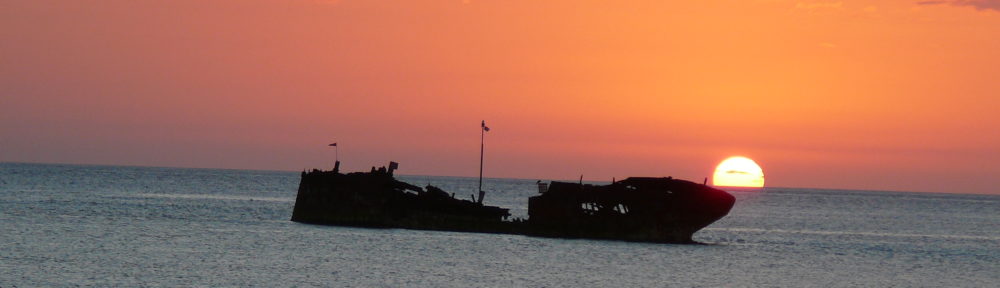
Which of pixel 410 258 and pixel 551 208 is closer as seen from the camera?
pixel 410 258

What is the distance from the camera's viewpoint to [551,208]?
7694cm

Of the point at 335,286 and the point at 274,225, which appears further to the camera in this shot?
the point at 274,225

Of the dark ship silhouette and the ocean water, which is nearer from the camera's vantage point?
the ocean water

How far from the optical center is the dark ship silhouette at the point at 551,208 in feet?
243

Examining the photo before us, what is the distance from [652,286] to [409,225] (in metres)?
28.5

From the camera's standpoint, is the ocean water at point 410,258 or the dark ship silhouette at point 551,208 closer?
the ocean water at point 410,258

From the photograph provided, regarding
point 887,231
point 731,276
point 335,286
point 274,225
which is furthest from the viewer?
point 887,231

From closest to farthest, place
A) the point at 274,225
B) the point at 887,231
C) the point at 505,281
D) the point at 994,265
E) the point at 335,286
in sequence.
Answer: the point at 335,286 → the point at 505,281 → the point at 994,265 → the point at 274,225 → the point at 887,231

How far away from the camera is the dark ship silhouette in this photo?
243ft

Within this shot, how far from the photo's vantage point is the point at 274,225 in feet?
303

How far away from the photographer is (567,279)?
57.7 meters

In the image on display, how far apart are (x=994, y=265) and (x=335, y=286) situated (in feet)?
154

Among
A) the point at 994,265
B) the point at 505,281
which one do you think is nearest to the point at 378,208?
the point at 505,281

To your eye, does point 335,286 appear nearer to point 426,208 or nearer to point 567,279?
point 567,279
